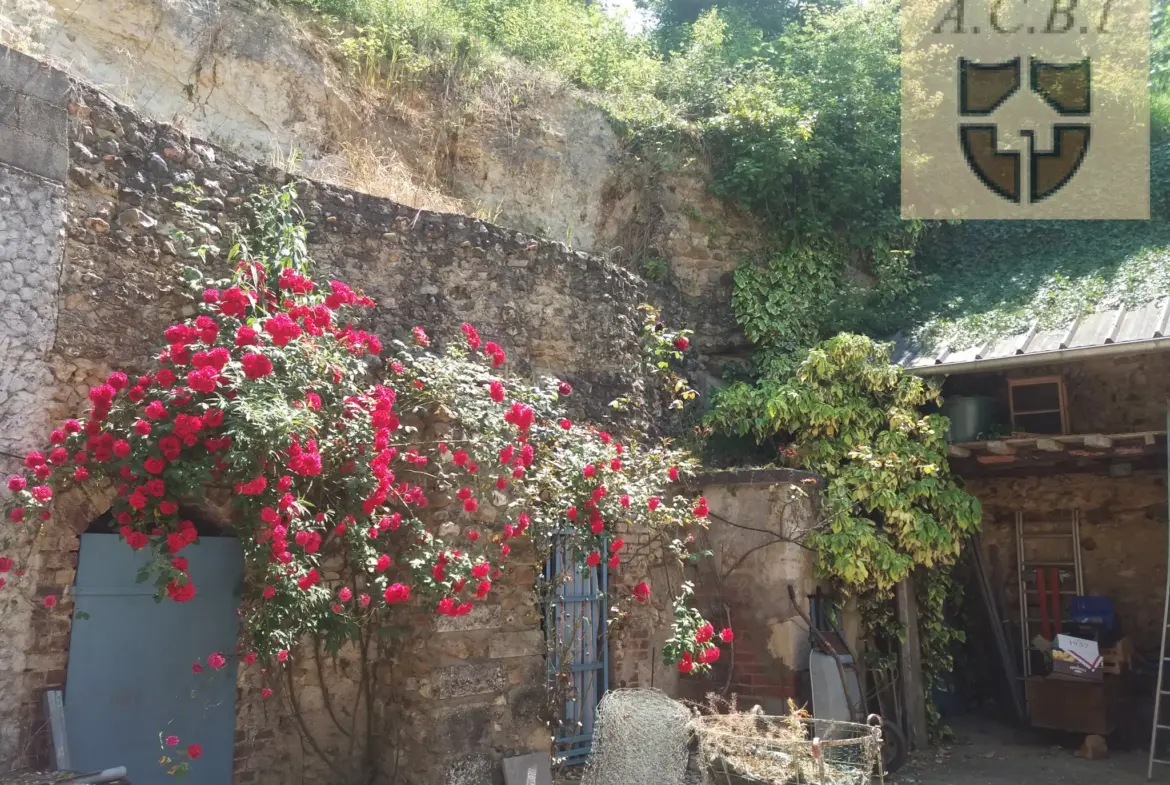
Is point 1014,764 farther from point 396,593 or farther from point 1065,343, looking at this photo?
point 396,593

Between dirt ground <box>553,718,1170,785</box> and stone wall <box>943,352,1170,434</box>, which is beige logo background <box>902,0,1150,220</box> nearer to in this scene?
stone wall <box>943,352,1170,434</box>

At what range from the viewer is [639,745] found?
4.63 meters

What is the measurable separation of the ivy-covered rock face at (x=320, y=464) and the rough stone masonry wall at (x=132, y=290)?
0.70ft

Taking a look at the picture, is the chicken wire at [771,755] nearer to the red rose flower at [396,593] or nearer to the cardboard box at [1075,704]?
the red rose flower at [396,593]

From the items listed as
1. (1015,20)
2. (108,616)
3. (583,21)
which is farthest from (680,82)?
(108,616)

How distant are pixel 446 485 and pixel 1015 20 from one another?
8.73 m

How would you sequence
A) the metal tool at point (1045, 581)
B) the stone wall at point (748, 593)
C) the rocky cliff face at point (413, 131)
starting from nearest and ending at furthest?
the stone wall at point (748, 593) → the rocky cliff face at point (413, 131) → the metal tool at point (1045, 581)

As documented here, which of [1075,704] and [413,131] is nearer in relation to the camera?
[1075,704]

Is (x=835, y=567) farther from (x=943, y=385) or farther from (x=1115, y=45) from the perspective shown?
(x=1115, y=45)

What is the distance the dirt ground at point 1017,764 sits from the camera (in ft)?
21.5

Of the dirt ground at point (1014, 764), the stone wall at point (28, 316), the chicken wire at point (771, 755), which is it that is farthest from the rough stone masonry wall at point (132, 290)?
the dirt ground at point (1014, 764)

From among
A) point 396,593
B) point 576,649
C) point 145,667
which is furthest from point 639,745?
point 145,667

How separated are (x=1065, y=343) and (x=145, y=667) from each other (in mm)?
6655

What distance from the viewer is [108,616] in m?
4.30
